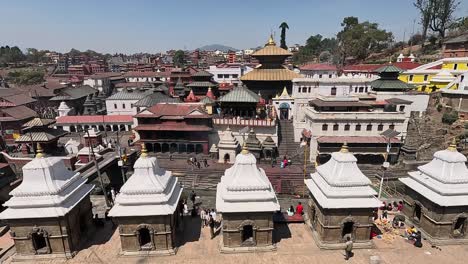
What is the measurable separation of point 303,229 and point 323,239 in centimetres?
196

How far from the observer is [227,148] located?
99.2 ft

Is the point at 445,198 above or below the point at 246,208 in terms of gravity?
above

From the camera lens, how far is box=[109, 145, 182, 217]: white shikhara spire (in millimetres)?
12977

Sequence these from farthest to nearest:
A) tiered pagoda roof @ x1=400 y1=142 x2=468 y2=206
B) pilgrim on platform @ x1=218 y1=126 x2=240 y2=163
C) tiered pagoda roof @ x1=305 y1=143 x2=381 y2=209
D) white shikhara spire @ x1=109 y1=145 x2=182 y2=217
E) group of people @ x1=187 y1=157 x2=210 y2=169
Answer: pilgrim on platform @ x1=218 y1=126 x2=240 y2=163
group of people @ x1=187 y1=157 x2=210 y2=169
tiered pagoda roof @ x1=400 y1=142 x2=468 y2=206
tiered pagoda roof @ x1=305 y1=143 x2=381 y2=209
white shikhara spire @ x1=109 y1=145 x2=182 y2=217

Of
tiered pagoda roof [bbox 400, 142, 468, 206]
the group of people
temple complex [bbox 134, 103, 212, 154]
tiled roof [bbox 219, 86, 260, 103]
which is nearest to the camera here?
tiered pagoda roof [bbox 400, 142, 468, 206]

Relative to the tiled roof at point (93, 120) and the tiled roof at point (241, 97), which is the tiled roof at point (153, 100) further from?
the tiled roof at point (241, 97)

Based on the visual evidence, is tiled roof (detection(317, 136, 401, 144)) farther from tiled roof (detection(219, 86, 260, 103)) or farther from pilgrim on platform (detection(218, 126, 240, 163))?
pilgrim on platform (detection(218, 126, 240, 163))

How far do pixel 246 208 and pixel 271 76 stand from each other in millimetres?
32972

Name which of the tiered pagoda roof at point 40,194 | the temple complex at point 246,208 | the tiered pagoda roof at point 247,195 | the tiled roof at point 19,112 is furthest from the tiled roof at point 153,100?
the tiered pagoda roof at point 247,195

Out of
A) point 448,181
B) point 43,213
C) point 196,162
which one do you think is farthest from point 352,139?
point 43,213

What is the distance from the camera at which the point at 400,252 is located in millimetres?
13516

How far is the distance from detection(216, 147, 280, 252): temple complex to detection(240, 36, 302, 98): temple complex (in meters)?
30.9

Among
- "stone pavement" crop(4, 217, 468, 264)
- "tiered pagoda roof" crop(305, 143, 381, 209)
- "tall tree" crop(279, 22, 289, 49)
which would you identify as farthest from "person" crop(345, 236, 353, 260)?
"tall tree" crop(279, 22, 289, 49)

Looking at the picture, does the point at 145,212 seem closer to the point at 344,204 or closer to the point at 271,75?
the point at 344,204
